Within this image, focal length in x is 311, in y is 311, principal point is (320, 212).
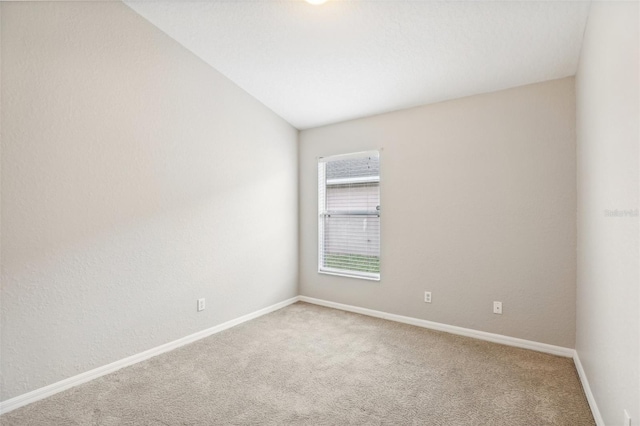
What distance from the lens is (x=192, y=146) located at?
3.01 meters

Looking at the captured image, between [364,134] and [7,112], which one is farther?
[364,134]

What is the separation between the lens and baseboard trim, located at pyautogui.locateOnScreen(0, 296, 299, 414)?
6.43 feet

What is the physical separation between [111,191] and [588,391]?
11.9ft

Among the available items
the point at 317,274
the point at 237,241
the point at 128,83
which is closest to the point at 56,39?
the point at 128,83

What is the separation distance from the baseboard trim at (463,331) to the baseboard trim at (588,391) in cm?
14

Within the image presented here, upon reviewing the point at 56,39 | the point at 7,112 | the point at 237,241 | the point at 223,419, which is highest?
the point at 56,39

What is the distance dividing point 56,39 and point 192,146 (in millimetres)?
1179

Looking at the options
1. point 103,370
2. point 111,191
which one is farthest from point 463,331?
point 111,191

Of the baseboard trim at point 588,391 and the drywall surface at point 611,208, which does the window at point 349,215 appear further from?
the drywall surface at point 611,208

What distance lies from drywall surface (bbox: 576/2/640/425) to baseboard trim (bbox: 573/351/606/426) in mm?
48

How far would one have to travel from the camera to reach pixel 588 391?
1977 millimetres

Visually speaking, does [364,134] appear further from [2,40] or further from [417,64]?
[2,40]

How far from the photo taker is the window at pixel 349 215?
3.73 metres

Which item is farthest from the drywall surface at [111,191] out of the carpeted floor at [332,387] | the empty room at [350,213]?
the carpeted floor at [332,387]
